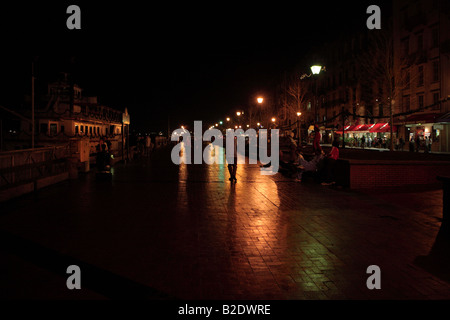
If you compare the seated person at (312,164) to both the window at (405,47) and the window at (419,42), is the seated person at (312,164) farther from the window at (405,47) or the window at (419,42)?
the window at (405,47)

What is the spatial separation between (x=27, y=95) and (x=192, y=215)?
223 ft

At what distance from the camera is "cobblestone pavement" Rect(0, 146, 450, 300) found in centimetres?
454

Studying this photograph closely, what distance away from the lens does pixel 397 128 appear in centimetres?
4062

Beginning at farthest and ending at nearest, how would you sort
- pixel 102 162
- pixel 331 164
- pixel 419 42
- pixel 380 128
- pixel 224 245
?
pixel 380 128 → pixel 419 42 → pixel 102 162 → pixel 331 164 → pixel 224 245

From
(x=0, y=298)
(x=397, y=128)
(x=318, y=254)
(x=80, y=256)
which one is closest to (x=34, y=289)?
(x=0, y=298)

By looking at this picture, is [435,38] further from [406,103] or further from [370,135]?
[370,135]

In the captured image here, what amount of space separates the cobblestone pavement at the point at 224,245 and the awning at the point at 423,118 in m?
25.3

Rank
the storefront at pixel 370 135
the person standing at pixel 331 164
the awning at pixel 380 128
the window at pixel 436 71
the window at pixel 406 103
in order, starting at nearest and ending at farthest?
1. the person standing at pixel 331 164
2. the window at pixel 436 71
3. the window at pixel 406 103
4. the awning at pixel 380 128
5. the storefront at pixel 370 135

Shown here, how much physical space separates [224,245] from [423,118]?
3369 cm

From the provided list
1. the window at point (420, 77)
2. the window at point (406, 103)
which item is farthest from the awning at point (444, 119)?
the window at point (406, 103)

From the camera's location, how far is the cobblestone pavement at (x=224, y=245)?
454cm

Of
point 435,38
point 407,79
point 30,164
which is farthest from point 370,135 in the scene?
point 30,164

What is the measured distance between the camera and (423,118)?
35.0 m
